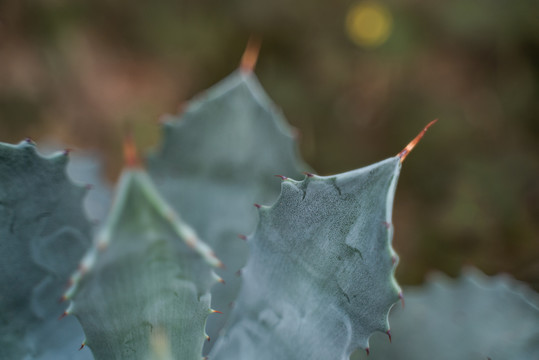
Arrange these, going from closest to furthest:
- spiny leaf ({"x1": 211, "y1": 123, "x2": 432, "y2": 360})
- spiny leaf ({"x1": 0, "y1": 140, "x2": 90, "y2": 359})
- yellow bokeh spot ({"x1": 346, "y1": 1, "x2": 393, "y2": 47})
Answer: spiny leaf ({"x1": 211, "y1": 123, "x2": 432, "y2": 360}) → spiny leaf ({"x1": 0, "y1": 140, "x2": 90, "y2": 359}) → yellow bokeh spot ({"x1": 346, "y1": 1, "x2": 393, "y2": 47})

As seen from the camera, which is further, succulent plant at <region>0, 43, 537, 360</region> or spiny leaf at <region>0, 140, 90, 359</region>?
spiny leaf at <region>0, 140, 90, 359</region>

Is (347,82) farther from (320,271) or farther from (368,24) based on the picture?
(320,271)

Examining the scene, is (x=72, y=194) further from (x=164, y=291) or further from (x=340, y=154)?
(x=340, y=154)

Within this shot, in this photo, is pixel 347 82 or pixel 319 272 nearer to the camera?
pixel 319 272

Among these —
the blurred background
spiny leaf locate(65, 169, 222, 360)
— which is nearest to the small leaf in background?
spiny leaf locate(65, 169, 222, 360)

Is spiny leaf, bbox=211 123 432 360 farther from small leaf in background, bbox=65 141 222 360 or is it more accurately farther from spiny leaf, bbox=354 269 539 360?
spiny leaf, bbox=354 269 539 360

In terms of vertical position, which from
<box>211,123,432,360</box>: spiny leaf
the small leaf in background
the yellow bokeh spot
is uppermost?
the small leaf in background

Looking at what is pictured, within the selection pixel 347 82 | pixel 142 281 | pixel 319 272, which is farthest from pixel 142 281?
pixel 347 82

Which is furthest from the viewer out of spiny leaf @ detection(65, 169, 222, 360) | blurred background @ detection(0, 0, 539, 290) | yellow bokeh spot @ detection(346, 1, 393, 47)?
yellow bokeh spot @ detection(346, 1, 393, 47)
